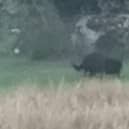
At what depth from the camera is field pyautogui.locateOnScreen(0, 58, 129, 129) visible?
694cm

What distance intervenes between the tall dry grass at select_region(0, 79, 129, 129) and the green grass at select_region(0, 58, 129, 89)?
31.4 inches

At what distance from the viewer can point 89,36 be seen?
11.3 meters

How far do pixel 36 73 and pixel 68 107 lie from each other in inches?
117

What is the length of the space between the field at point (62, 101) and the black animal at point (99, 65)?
0.18m

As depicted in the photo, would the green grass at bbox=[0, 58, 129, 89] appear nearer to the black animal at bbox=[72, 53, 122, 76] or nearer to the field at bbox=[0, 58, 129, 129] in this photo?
the field at bbox=[0, 58, 129, 129]

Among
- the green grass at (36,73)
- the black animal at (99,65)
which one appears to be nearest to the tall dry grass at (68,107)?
the green grass at (36,73)

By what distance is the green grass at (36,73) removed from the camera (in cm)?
947

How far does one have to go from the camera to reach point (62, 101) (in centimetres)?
779

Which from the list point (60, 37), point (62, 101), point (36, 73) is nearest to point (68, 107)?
point (62, 101)

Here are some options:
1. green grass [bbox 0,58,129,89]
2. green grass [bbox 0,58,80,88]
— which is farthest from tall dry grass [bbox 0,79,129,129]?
green grass [bbox 0,58,80,88]

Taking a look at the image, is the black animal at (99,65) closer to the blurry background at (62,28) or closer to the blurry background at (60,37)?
the blurry background at (60,37)

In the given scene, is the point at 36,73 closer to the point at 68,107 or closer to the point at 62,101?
the point at 62,101

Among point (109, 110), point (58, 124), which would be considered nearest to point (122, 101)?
point (109, 110)

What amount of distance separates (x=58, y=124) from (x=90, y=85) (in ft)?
6.06
